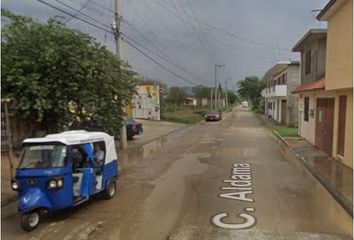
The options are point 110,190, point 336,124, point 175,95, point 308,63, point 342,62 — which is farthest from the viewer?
point 175,95

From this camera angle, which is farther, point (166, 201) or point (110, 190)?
point (110, 190)

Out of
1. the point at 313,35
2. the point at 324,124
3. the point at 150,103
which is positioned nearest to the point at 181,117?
the point at 150,103

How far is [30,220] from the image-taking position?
790cm

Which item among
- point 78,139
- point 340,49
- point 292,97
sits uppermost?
point 340,49

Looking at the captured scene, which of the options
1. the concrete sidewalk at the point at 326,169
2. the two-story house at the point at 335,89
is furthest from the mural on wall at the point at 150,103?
the concrete sidewalk at the point at 326,169

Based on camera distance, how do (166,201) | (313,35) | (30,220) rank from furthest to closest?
1. (313,35)
2. (166,201)
3. (30,220)

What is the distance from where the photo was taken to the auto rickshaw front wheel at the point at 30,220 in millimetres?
7793

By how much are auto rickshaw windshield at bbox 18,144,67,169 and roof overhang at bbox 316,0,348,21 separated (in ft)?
35.3

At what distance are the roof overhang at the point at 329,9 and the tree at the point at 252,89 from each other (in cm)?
8190

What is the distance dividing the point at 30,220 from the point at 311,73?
20.9 m

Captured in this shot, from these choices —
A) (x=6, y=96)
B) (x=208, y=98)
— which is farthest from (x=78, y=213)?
(x=208, y=98)

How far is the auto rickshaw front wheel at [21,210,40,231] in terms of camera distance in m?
7.79

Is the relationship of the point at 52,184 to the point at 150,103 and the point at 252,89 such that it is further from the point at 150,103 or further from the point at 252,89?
the point at 252,89

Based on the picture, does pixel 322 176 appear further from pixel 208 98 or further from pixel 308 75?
pixel 208 98
